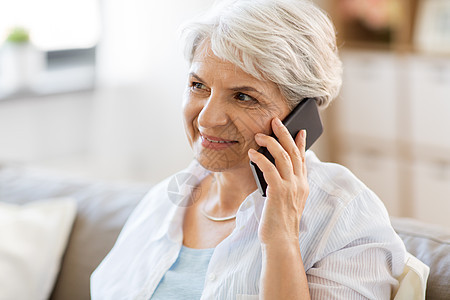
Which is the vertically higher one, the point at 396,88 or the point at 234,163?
the point at 234,163

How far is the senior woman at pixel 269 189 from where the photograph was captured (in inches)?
42.4

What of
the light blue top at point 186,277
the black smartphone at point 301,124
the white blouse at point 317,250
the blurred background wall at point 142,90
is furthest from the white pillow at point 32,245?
the blurred background wall at point 142,90

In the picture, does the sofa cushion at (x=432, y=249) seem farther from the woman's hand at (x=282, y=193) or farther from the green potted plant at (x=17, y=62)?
the green potted plant at (x=17, y=62)

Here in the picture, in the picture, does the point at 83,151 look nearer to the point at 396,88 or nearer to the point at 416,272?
the point at 396,88

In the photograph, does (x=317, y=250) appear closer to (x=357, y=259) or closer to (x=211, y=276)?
(x=357, y=259)

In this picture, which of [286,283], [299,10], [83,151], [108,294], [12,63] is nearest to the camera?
[286,283]

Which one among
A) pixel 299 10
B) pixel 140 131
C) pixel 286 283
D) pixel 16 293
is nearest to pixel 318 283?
pixel 286 283

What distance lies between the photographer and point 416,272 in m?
1.12

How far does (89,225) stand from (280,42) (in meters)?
0.79

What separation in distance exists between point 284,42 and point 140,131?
210cm

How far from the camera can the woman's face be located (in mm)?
1149

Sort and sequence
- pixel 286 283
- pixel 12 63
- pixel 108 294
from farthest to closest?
1. pixel 12 63
2. pixel 108 294
3. pixel 286 283

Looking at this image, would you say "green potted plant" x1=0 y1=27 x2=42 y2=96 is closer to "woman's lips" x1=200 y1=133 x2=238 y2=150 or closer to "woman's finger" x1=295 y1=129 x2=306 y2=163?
"woman's lips" x1=200 y1=133 x2=238 y2=150

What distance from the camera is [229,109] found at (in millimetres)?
1163
